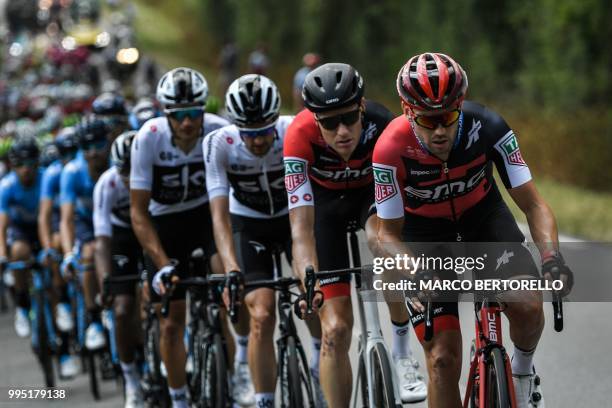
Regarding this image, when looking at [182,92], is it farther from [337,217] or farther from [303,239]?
[303,239]

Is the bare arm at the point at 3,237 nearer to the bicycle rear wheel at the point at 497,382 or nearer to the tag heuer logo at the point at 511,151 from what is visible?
the tag heuer logo at the point at 511,151

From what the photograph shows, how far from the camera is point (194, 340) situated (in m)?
8.38

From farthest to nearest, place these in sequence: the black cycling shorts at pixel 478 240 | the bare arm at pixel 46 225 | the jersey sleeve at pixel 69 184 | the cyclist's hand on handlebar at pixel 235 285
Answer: the bare arm at pixel 46 225
the jersey sleeve at pixel 69 184
the cyclist's hand on handlebar at pixel 235 285
the black cycling shorts at pixel 478 240

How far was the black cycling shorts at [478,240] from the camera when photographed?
5.74 metres

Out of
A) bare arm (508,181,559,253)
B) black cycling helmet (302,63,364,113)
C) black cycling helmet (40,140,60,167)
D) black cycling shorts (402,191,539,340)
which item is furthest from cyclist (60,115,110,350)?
bare arm (508,181,559,253)

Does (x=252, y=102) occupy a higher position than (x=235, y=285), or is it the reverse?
(x=252, y=102)

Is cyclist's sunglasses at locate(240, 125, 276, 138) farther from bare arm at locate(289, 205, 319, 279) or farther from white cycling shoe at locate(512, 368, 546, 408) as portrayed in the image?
white cycling shoe at locate(512, 368, 546, 408)

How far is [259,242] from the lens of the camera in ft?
25.5

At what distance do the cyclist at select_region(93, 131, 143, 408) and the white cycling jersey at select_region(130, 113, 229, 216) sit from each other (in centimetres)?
49

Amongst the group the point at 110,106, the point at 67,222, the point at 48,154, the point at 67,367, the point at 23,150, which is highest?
the point at 48,154

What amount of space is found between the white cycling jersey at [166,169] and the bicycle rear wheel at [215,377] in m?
1.14

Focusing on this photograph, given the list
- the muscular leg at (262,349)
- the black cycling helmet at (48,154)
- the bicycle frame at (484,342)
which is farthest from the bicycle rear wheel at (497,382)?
the black cycling helmet at (48,154)

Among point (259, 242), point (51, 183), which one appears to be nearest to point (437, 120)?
point (259, 242)

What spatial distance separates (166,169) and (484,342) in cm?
318
